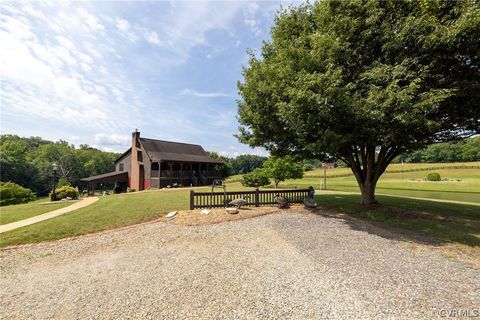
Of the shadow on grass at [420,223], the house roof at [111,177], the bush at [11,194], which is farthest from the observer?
the house roof at [111,177]

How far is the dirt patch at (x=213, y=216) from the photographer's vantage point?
1058cm

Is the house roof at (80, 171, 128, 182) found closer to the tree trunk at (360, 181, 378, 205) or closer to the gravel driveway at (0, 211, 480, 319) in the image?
the gravel driveway at (0, 211, 480, 319)

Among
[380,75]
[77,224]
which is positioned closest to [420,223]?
[380,75]

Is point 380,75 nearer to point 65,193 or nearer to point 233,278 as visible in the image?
point 233,278

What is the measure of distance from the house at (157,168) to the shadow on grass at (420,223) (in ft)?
83.1

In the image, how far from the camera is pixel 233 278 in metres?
5.48

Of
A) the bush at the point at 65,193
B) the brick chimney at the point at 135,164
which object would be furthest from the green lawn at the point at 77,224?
the brick chimney at the point at 135,164

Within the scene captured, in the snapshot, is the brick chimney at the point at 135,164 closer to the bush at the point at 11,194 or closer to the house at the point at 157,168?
the house at the point at 157,168

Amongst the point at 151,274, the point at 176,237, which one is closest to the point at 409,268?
the point at 151,274

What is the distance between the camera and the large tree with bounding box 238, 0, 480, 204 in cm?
837

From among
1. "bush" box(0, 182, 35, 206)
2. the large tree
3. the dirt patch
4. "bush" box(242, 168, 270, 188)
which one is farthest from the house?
the large tree

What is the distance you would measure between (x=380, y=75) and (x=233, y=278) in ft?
30.1

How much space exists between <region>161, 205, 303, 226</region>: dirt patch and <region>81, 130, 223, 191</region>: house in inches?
876

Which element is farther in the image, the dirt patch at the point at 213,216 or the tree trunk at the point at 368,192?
the tree trunk at the point at 368,192
